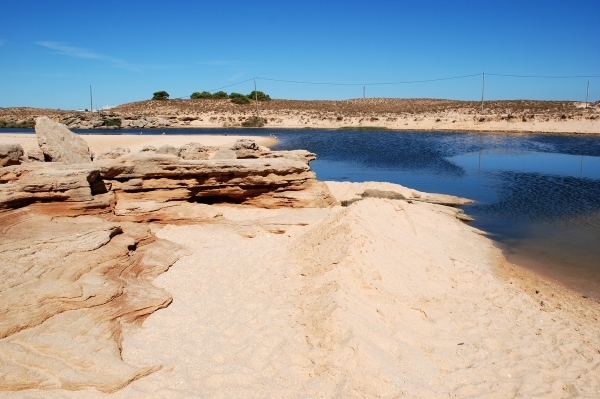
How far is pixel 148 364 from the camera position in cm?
429

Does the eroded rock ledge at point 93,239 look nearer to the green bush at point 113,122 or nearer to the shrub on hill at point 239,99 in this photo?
the green bush at point 113,122

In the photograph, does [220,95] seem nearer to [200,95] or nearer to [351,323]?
[200,95]

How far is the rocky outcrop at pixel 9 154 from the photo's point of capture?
7.92 m

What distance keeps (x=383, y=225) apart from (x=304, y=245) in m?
1.62

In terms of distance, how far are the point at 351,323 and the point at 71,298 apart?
9.87 ft

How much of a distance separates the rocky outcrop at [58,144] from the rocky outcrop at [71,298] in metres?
2.74

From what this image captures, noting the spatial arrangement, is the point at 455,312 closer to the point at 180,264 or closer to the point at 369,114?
the point at 180,264

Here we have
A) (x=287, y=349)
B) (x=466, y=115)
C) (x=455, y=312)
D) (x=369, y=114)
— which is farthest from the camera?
(x=369, y=114)

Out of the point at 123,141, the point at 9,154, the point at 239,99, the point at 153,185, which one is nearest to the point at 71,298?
the point at 153,185

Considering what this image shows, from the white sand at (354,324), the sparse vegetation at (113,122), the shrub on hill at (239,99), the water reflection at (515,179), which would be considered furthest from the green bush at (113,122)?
the white sand at (354,324)

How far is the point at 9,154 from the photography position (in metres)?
7.99

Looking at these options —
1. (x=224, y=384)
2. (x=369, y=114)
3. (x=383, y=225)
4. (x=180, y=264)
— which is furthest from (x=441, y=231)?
(x=369, y=114)

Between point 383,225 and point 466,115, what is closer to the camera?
point 383,225

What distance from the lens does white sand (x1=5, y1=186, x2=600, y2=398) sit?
13.5ft
